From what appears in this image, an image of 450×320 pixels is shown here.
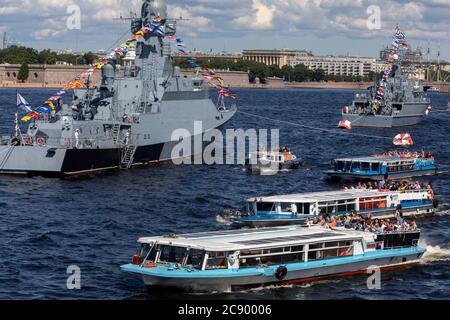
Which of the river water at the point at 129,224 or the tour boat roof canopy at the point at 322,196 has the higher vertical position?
the tour boat roof canopy at the point at 322,196

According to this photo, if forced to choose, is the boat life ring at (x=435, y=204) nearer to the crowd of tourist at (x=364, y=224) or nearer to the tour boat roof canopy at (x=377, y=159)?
the tour boat roof canopy at (x=377, y=159)

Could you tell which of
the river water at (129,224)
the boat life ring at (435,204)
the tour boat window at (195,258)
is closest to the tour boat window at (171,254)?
the tour boat window at (195,258)

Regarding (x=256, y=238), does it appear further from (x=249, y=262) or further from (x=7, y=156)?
(x=7, y=156)

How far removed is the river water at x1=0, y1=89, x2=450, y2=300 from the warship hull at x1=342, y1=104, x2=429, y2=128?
123ft

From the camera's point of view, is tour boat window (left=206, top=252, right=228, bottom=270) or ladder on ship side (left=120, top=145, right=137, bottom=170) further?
ladder on ship side (left=120, top=145, right=137, bottom=170)

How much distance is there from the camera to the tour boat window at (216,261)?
36781 mm

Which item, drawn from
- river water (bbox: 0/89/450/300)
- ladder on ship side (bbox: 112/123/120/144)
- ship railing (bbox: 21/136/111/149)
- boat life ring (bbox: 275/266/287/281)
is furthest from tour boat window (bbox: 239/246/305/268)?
ladder on ship side (bbox: 112/123/120/144)

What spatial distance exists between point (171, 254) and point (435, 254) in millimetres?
15583

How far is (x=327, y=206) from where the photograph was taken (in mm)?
53281

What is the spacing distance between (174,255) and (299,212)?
1624 centimetres

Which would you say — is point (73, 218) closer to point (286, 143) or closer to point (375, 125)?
point (286, 143)

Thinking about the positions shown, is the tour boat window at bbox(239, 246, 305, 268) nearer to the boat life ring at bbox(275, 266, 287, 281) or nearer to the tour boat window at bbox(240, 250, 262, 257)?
the tour boat window at bbox(240, 250, 262, 257)

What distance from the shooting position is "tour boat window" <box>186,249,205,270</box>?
36781 mm
